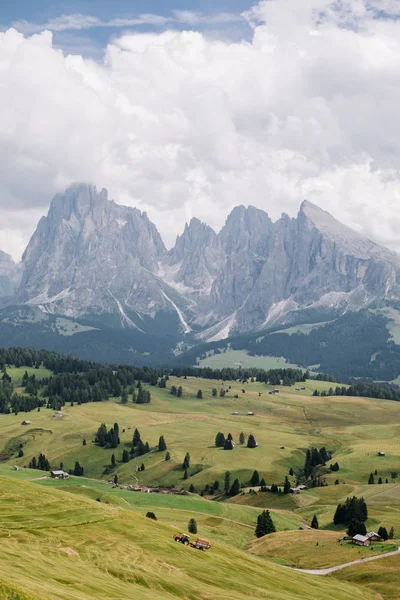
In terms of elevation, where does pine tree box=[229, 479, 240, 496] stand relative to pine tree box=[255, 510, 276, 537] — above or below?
below

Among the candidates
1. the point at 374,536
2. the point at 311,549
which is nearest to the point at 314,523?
the point at 374,536

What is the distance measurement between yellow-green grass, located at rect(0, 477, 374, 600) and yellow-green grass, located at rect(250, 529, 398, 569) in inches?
541

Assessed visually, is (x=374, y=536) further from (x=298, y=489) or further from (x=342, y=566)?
(x=298, y=489)

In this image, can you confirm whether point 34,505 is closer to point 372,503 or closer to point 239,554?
point 239,554

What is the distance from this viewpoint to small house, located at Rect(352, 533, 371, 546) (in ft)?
397

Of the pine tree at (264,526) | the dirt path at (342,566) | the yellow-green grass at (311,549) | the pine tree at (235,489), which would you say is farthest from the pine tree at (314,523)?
the pine tree at (235,489)

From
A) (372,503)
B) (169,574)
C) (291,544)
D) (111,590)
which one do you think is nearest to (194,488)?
(372,503)

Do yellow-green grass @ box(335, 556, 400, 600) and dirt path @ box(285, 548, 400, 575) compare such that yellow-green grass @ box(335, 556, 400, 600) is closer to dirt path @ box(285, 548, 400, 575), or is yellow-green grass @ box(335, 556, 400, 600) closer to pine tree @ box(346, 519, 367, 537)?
dirt path @ box(285, 548, 400, 575)

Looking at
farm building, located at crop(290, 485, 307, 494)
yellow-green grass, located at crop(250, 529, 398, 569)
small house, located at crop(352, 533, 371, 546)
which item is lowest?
farm building, located at crop(290, 485, 307, 494)

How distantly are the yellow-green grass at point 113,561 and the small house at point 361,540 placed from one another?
24.4 metres

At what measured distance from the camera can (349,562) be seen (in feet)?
360

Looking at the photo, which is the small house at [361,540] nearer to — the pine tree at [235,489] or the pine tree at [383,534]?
the pine tree at [383,534]

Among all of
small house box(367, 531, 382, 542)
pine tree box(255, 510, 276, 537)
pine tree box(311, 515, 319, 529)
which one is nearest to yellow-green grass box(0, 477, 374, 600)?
small house box(367, 531, 382, 542)

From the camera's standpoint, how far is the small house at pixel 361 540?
397 feet
